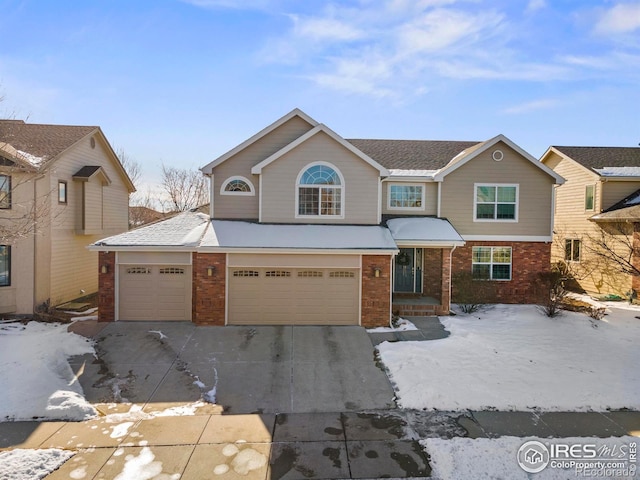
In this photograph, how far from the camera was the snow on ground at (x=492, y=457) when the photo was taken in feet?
17.5

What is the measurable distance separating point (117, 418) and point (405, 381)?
574 cm

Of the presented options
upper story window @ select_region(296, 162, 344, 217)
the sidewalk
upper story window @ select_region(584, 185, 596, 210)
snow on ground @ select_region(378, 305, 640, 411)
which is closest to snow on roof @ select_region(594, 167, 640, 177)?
upper story window @ select_region(584, 185, 596, 210)

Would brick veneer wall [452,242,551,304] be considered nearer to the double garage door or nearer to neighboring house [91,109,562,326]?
neighboring house [91,109,562,326]

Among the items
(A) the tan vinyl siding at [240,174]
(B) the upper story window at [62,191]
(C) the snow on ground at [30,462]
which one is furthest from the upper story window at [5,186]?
(C) the snow on ground at [30,462]

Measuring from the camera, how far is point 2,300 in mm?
13609

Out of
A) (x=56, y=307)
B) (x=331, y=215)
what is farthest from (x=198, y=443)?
(x=56, y=307)

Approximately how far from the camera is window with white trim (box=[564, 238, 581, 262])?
63.7 ft

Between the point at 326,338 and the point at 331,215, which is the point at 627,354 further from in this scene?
the point at 331,215

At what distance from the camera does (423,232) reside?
46.9 ft

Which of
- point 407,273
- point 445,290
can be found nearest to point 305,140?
point 407,273

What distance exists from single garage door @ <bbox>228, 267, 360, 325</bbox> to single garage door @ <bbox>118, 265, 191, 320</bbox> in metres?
1.67

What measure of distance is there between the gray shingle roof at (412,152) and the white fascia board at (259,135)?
448 centimetres

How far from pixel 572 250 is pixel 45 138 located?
25.2m

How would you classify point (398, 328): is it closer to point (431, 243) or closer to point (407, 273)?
point (431, 243)
